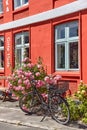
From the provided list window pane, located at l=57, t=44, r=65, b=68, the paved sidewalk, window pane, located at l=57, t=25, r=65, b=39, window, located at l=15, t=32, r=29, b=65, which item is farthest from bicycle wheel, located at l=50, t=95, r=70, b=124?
window, located at l=15, t=32, r=29, b=65

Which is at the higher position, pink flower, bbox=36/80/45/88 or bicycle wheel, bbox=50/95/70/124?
pink flower, bbox=36/80/45/88

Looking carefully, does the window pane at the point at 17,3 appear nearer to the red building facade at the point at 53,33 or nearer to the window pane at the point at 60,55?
the red building facade at the point at 53,33

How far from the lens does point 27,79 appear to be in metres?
12.0

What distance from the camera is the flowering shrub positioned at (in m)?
11.8

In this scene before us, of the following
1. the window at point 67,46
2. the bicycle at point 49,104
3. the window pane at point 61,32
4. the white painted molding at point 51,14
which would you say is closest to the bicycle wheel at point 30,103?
the bicycle at point 49,104

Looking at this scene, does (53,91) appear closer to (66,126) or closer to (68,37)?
(66,126)

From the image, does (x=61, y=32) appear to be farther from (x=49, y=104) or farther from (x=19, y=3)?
(x=49, y=104)

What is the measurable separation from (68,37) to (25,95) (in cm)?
364

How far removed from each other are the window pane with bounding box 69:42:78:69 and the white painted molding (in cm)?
119

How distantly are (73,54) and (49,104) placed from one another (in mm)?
3893

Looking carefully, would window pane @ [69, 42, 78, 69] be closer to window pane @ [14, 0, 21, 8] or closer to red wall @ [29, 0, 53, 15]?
red wall @ [29, 0, 53, 15]

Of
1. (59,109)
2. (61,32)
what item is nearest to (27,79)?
Result: (59,109)

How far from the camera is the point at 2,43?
2023 cm

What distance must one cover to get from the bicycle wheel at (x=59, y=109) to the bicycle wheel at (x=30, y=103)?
83cm
